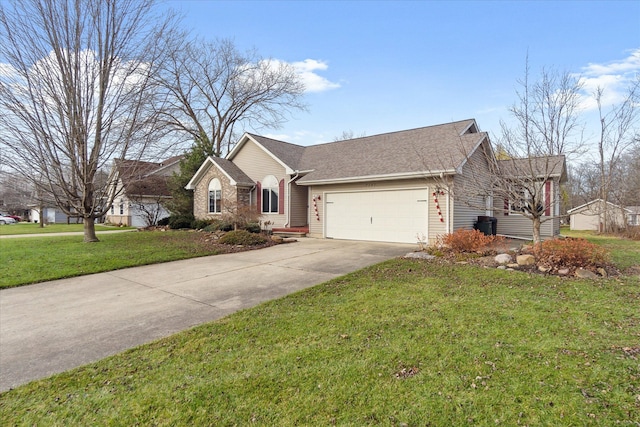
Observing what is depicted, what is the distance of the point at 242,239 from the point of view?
12938mm

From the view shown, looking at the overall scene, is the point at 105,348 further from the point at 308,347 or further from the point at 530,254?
the point at 530,254

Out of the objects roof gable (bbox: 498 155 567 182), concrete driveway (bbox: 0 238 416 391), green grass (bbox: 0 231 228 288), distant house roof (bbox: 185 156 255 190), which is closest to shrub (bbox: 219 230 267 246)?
green grass (bbox: 0 231 228 288)

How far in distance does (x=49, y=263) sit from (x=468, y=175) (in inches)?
546

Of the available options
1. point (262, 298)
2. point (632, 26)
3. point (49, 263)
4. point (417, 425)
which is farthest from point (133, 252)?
point (632, 26)

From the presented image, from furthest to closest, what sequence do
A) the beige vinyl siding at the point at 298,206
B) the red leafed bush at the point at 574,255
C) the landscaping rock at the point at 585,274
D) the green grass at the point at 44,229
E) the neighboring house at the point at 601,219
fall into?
the neighboring house at the point at 601,219
the green grass at the point at 44,229
the beige vinyl siding at the point at 298,206
the red leafed bush at the point at 574,255
the landscaping rock at the point at 585,274

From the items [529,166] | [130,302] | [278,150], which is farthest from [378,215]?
[130,302]

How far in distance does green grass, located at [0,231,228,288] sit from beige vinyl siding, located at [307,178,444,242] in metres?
4.96

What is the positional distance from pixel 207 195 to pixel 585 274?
18229mm

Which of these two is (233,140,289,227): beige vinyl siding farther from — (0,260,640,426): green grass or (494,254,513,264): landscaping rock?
(0,260,640,426): green grass

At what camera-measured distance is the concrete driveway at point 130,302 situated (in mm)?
3928

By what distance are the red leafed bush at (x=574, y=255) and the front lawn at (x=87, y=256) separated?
976cm

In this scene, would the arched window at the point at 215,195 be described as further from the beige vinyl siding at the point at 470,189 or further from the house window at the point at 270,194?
the beige vinyl siding at the point at 470,189

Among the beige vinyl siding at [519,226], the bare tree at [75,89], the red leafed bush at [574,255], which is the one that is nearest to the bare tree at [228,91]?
the bare tree at [75,89]

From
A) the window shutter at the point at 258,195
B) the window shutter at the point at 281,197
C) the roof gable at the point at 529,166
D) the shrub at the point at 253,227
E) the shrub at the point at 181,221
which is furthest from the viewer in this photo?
the shrub at the point at 181,221
